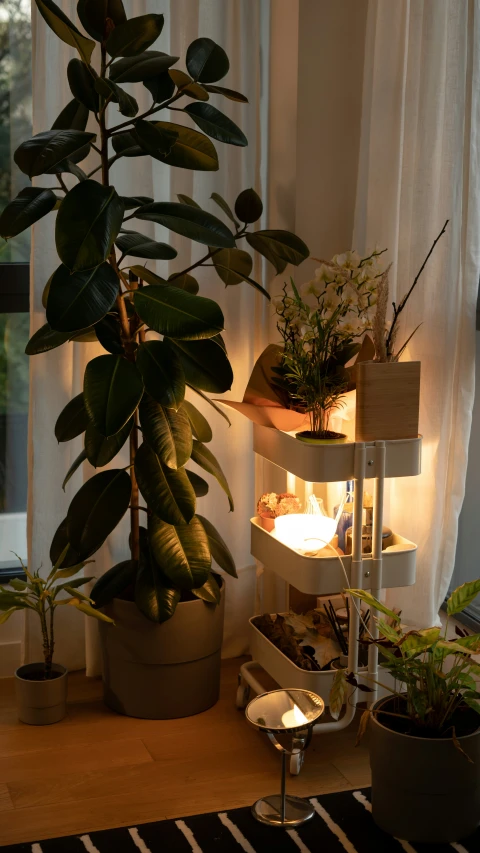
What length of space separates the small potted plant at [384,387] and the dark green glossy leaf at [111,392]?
1.76ft

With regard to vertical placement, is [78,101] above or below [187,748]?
above

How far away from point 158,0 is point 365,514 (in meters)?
1.53

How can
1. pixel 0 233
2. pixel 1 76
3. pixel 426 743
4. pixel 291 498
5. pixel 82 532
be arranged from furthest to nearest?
pixel 1 76, pixel 291 498, pixel 82 532, pixel 0 233, pixel 426 743

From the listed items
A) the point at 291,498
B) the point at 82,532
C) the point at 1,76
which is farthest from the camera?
the point at 1,76

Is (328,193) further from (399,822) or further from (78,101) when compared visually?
(399,822)

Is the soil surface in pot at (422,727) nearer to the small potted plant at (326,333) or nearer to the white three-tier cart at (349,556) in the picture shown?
the white three-tier cart at (349,556)

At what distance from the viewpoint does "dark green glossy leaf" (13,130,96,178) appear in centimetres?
202

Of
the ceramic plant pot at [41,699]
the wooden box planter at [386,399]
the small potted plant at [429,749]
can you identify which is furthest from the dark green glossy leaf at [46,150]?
the ceramic plant pot at [41,699]

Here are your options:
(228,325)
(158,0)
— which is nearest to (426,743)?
(228,325)

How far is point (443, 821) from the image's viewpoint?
6.71 feet

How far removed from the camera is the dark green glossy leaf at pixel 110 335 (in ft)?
7.55

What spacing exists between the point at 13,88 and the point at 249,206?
80 cm

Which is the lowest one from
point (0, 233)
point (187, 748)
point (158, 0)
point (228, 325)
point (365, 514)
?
point (187, 748)

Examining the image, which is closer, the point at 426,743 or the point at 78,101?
the point at 426,743
